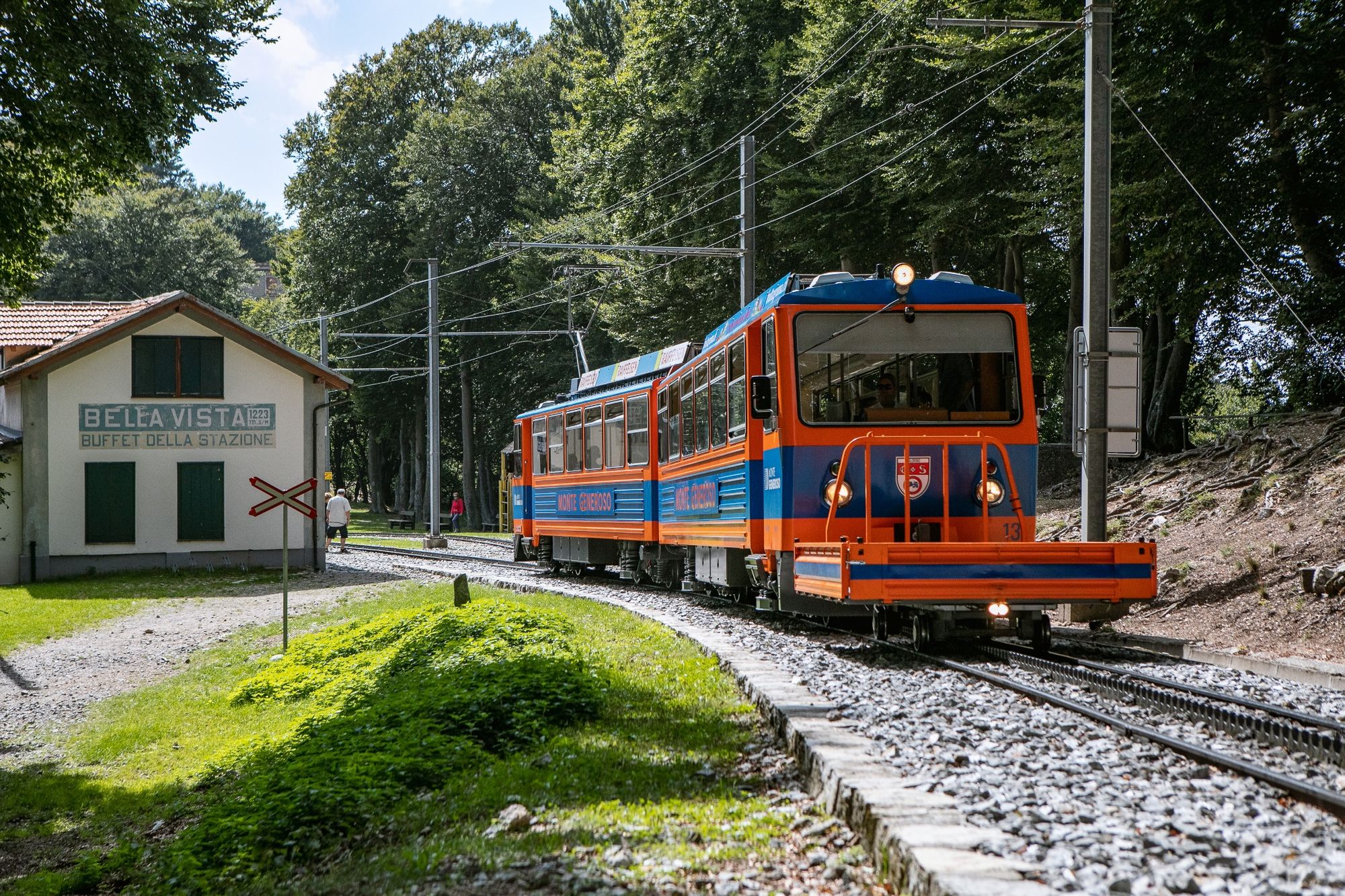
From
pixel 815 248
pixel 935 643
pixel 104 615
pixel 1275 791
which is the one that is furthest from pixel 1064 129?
pixel 104 615

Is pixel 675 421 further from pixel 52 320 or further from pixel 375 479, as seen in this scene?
pixel 375 479

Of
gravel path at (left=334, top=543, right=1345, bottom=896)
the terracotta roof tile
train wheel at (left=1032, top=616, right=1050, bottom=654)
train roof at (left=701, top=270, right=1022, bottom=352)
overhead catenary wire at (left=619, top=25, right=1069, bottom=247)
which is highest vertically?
overhead catenary wire at (left=619, top=25, right=1069, bottom=247)

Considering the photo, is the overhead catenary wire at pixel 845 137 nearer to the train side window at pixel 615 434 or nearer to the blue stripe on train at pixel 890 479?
the train side window at pixel 615 434

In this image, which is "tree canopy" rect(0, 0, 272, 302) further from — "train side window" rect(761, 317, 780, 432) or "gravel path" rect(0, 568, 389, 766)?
"train side window" rect(761, 317, 780, 432)

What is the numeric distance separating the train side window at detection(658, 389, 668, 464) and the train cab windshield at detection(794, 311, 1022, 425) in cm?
570

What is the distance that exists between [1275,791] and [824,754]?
1960 mm

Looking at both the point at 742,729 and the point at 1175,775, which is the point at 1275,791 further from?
the point at 742,729

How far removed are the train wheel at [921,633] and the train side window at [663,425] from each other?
6.93 m

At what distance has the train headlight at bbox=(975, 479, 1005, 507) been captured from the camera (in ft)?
36.9

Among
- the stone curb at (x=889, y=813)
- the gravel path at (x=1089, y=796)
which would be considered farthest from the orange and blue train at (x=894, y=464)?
the stone curb at (x=889, y=813)

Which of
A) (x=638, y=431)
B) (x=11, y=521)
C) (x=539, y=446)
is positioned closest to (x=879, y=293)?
(x=638, y=431)

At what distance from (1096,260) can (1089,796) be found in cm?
872

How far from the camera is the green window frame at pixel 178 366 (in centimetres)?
2802

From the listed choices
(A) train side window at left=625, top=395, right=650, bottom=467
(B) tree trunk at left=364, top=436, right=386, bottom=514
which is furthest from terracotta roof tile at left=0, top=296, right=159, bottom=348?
(B) tree trunk at left=364, top=436, right=386, bottom=514
